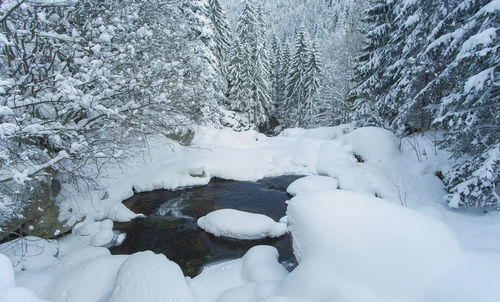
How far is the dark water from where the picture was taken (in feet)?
19.2

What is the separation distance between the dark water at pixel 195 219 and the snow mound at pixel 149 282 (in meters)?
1.50

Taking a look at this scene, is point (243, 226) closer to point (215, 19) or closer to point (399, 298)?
point (399, 298)

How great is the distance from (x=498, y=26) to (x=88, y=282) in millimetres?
9487

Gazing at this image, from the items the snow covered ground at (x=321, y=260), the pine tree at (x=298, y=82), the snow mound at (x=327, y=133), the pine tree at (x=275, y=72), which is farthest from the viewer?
the pine tree at (x=275, y=72)

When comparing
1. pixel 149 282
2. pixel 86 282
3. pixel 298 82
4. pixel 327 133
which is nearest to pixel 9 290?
pixel 149 282

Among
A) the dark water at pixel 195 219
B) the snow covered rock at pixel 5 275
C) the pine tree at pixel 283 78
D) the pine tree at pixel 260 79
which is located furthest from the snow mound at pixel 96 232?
the pine tree at pixel 283 78

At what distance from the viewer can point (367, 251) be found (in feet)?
10.3

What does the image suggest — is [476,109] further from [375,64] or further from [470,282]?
[375,64]

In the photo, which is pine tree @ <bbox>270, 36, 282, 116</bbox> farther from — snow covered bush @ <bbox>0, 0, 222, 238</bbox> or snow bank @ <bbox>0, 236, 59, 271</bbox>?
snow bank @ <bbox>0, 236, 59, 271</bbox>

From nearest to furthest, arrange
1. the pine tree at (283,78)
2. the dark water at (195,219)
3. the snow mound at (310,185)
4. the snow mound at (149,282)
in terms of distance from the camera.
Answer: the snow mound at (149,282) < the dark water at (195,219) < the snow mound at (310,185) < the pine tree at (283,78)

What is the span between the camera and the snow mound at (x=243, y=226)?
6.25m

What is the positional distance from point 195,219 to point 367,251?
17.8 feet

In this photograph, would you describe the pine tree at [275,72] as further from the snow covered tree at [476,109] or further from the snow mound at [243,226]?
the snow mound at [243,226]

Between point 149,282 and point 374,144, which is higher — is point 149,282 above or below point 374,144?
below
